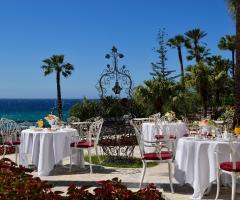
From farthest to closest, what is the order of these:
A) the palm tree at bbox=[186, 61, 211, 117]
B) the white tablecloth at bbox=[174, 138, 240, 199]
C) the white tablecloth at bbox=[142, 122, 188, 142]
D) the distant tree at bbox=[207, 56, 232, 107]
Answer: the distant tree at bbox=[207, 56, 232, 107] → the palm tree at bbox=[186, 61, 211, 117] → the white tablecloth at bbox=[142, 122, 188, 142] → the white tablecloth at bbox=[174, 138, 240, 199]

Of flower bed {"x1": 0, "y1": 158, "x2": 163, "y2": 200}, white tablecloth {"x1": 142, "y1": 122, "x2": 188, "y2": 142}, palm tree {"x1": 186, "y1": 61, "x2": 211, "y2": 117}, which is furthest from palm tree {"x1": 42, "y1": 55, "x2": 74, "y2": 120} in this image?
flower bed {"x1": 0, "y1": 158, "x2": 163, "y2": 200}

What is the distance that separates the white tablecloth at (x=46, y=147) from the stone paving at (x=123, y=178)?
26 centimetres

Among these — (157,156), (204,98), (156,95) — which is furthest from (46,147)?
(204,98)

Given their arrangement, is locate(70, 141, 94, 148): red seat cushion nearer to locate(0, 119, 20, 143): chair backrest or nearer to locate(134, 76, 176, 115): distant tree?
locate(0, 119, 20, 143): chair backrest

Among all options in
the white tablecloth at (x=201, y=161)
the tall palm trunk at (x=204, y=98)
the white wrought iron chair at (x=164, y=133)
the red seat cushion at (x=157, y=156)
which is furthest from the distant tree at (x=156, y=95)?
the white tablecloth at (x=201, y=161)

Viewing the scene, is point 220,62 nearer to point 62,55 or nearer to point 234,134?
point 62,55

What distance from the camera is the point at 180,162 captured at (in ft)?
23.5

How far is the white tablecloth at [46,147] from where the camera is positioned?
909cm

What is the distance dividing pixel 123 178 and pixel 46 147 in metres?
1.79

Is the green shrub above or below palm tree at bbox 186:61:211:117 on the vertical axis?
below

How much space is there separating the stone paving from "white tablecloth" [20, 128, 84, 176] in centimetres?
26

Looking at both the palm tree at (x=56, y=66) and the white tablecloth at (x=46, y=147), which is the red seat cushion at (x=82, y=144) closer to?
the white tablecloth at (x=46, y=147)

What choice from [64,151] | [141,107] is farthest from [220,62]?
[64,151]

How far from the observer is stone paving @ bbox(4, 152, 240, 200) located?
23.7 feet
